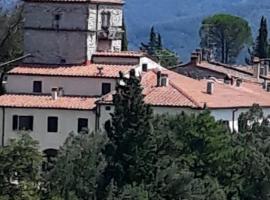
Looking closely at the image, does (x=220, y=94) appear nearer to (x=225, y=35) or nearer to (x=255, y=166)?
(x=255, y=166)

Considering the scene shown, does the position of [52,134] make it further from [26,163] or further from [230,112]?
[26,163]

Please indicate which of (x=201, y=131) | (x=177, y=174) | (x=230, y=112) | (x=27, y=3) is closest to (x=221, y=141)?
(x=201, y=131)

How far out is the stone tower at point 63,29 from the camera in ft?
167

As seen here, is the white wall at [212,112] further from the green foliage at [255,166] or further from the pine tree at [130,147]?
the pine tree at [130,147]

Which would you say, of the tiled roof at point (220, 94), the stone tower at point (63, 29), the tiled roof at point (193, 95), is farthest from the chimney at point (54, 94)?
the tiled roof at point (220, 94)

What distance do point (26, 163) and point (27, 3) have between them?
1752cm

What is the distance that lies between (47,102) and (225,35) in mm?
62107

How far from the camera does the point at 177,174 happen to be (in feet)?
116

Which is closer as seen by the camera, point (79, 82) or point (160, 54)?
point (79, 82)

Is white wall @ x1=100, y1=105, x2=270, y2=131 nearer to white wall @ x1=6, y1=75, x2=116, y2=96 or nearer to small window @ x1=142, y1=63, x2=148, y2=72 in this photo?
white wall @ x1=6, y1=75, x2=116, y2=96

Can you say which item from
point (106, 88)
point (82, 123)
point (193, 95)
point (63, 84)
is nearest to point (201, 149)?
point (82, 123)

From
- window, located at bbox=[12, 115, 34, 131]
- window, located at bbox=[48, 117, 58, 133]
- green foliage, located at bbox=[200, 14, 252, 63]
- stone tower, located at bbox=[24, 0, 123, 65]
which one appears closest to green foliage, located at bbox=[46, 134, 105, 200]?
window, located at bbox=[48, 117, 58, 133]

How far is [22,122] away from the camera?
157ft

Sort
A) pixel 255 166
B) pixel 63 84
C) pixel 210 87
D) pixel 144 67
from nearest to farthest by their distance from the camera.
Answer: pixel 255 166, pixel 63 84, pixel 144 67, pixel 210 87
